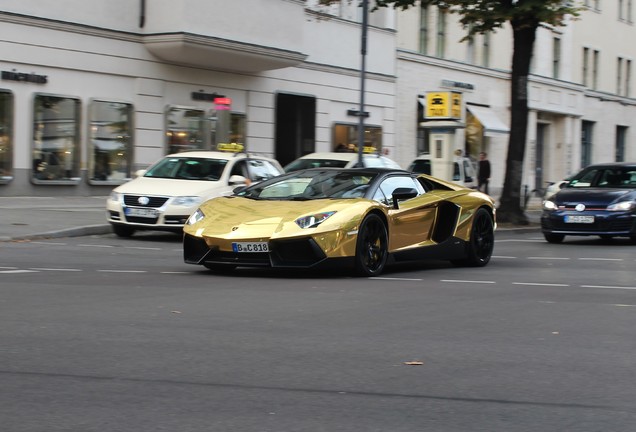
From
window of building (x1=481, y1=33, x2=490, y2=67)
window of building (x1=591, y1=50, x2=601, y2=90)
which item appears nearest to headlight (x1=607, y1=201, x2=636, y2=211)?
window of building (x1=481, y1=33, x2=490, y2=67)

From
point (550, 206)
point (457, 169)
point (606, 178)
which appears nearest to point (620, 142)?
point (457, 169)

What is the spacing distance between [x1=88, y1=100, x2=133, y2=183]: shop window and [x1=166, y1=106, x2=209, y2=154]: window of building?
5.14 ft

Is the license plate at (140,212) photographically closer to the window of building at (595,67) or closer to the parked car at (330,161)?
the parked car at (330,161)

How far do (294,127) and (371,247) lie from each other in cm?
2479

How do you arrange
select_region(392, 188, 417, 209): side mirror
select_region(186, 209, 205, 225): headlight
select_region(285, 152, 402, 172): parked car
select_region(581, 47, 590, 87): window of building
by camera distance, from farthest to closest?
select_region(581, 47, 590, 87): window of building < select_region(285, 152, 402, 172): parked car < select_region(392, 188, 417, 209): side mirror < select_region(186, 209, 205, 225): headlight

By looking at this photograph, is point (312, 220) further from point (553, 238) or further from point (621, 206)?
point (553, 238)

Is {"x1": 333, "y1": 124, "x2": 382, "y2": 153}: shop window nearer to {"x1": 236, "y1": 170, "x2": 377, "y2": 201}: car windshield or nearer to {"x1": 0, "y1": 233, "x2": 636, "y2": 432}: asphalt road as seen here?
{"x1": 236, "y1": 170, "x2": 377, "y2": 201}: car windshield

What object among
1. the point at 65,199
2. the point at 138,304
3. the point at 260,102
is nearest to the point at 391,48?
the point at 260,102

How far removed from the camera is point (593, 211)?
66.3 ft

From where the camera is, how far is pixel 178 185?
18.6m

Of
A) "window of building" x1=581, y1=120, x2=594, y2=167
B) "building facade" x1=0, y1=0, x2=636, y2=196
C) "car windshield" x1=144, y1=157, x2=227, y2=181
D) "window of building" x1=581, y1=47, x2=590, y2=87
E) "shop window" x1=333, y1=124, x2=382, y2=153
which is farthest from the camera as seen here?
"window of building" x1=581, y1=120, x2=594, y2=167

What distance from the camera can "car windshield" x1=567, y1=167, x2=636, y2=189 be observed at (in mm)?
21312

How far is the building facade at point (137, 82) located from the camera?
2675 cm

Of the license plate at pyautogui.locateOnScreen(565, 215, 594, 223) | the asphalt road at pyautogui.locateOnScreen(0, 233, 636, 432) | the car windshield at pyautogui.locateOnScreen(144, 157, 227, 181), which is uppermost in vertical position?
the car windshield at pyautogui.locateOnScreen(144, 157, 227, 181)
